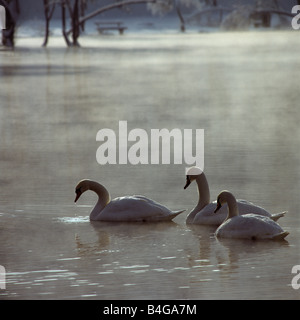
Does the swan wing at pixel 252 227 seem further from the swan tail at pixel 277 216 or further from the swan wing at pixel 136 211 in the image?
the swan wing at pixel 136 211

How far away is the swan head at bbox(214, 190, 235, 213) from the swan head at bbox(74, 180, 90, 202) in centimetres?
99

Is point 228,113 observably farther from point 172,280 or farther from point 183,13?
point 183,13

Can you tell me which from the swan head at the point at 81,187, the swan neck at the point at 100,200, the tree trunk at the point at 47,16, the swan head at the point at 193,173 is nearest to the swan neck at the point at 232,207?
the swan head at the point at 193,173

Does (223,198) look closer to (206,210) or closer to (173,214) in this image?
(206,210)

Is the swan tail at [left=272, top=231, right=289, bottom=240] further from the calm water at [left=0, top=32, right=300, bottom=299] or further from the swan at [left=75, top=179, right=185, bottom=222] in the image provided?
the swan at [left=75, top=179, right=185, bottom=222]

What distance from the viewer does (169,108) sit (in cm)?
1406

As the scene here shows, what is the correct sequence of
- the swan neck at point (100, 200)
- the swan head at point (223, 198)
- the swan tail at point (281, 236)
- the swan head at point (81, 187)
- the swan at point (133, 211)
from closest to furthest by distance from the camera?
the swan tail at point (281, 236), the swan head at point (223, 198), the swan at point (133, 211), the swan neck at point (100, 200), the swan head at point (81, 187)

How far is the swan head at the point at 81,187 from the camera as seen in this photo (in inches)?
277

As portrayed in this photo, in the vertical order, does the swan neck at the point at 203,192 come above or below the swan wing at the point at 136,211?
above

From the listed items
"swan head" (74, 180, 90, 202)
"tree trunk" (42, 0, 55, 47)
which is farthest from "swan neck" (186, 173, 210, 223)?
"tree trunk" (42, 0, 55, 47)

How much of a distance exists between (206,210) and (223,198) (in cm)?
31

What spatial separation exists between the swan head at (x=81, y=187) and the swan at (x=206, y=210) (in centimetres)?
70

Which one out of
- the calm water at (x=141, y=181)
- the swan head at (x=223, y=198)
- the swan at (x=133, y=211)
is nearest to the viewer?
the calm water at (x=141, y=181)

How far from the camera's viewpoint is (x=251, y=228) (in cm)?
618
